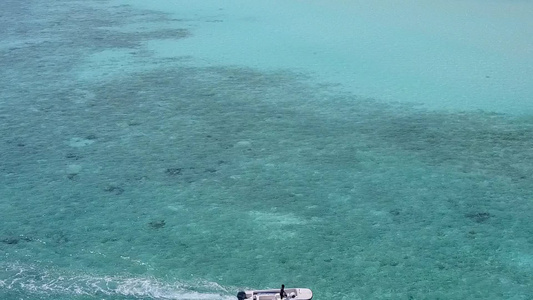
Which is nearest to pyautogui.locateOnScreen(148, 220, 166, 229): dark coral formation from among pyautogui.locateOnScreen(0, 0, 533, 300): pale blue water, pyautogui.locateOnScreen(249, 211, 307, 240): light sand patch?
pyautogui.locateOnScreen(0, 0, 533, 300): pale blue water

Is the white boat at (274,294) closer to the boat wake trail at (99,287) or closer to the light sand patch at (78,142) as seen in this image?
the boat wake trail at (99,287)

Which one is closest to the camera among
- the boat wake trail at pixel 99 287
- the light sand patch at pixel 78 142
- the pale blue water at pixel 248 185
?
the boat wake trail at pixel 99 287

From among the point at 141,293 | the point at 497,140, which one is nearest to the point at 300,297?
the point at 141,293

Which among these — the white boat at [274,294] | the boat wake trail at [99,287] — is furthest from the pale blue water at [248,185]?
the white boat at [274,294]

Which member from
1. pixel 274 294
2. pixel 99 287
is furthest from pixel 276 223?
pixel 99 287

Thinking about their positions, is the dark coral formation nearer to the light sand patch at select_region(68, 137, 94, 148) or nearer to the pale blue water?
the pale blue water
